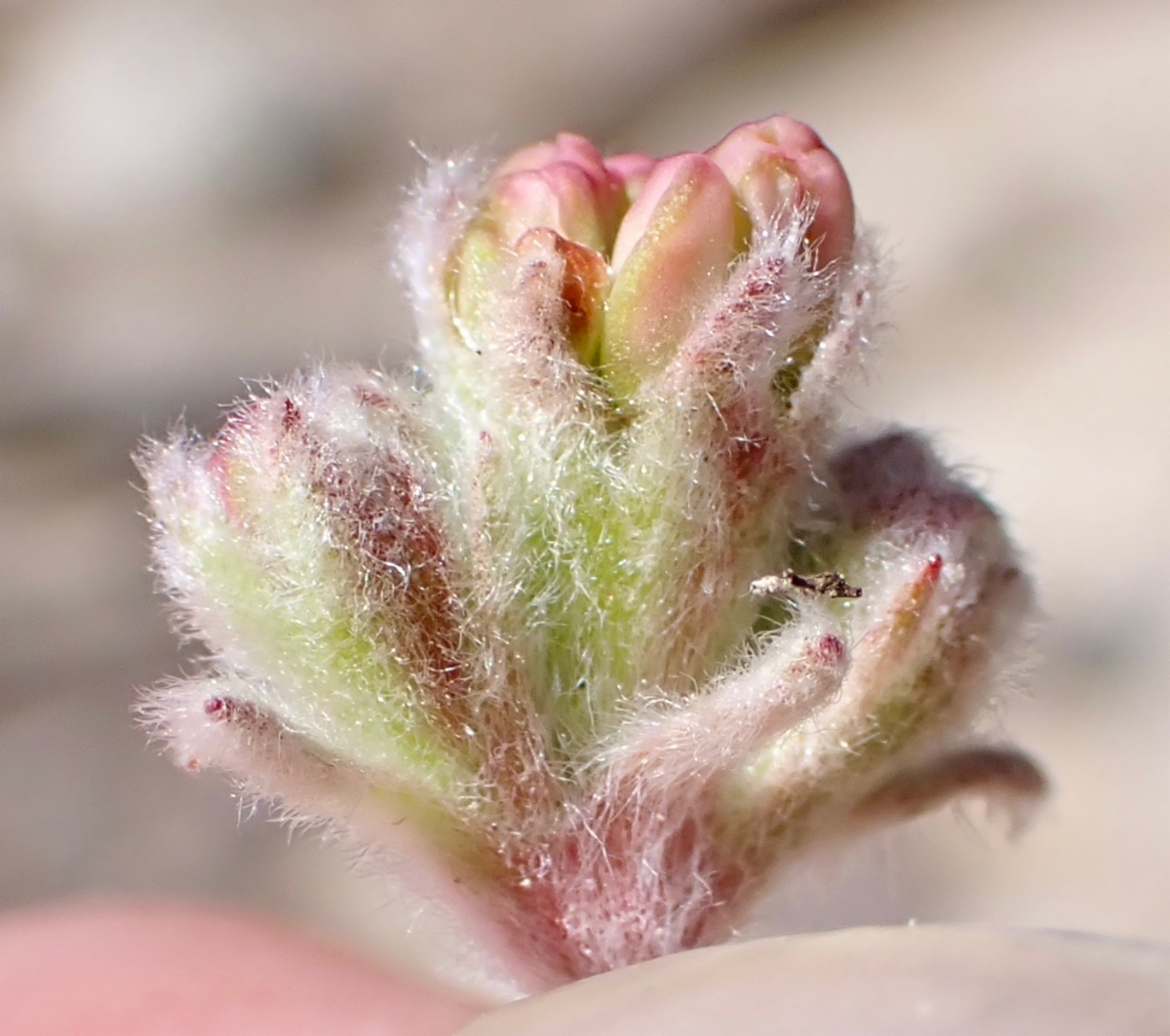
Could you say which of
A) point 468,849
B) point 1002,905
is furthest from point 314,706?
point 1002,905

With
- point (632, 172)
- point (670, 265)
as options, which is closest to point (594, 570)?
point (670, 265)

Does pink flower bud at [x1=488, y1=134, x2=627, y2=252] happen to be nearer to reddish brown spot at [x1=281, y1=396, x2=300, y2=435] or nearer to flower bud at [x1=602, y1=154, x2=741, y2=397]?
flower bud at [x1=602, y1=154, x2=741, y2=397]

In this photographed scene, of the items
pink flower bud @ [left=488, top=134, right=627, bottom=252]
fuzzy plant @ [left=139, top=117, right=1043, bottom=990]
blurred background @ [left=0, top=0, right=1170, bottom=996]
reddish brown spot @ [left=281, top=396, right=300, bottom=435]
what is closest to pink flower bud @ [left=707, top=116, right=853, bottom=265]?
fuzzy plant @ [left=139, top=117, right=1043, bottom=990]

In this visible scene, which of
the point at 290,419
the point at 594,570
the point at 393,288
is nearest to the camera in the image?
the point at 290,419

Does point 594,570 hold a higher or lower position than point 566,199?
lower

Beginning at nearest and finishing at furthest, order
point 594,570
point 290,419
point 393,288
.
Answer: point 290,419, point 594,570, point 393,288

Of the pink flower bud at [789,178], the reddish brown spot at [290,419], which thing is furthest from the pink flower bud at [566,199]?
the reddish brown spot at [290,419]

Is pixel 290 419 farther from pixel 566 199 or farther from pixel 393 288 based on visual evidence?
pixel 393 288
